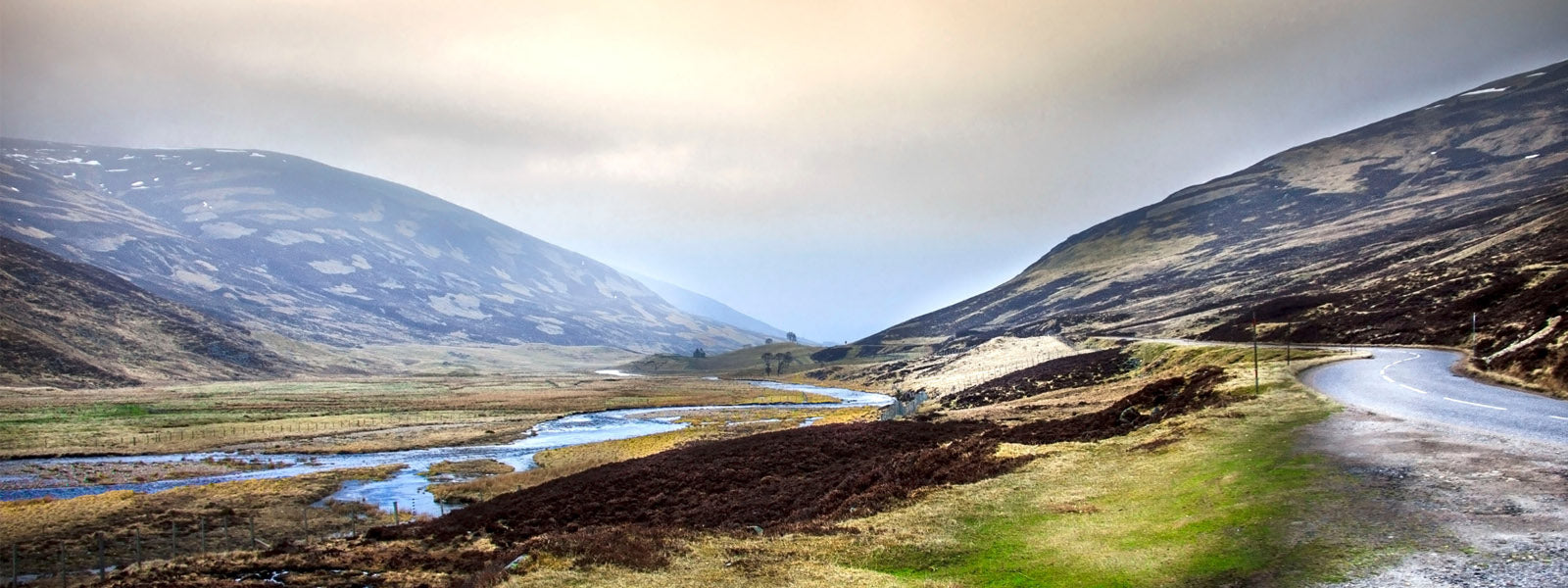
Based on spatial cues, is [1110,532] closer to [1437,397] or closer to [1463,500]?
[1463,500]

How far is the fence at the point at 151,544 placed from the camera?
3138 cm

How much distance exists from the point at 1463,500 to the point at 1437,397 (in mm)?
16845

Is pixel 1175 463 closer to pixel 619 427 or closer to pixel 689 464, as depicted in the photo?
pixel 689 464

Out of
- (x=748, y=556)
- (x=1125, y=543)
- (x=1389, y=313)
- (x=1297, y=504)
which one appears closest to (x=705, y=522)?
(x=748, y=556)

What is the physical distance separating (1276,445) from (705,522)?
1977 centimetres

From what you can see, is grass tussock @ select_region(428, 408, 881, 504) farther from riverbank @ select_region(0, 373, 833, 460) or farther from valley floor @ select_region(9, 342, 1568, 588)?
riverbank @ select_region(0, 373, 833, 460)

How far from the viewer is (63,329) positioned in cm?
17012

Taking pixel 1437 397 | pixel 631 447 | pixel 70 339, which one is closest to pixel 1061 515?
pixel 1437 397

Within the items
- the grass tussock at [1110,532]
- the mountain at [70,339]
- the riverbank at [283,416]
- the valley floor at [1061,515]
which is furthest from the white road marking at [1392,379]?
the mountain at [70,339]

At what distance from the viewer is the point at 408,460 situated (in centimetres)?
6669

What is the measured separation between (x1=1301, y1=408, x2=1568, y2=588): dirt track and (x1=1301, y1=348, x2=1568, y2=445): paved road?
1.71 m

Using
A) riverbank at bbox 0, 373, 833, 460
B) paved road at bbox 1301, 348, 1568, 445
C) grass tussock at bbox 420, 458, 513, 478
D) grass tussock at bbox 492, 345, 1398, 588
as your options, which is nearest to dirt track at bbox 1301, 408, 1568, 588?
grass tussock at bbox 492, 345, 1398, 588

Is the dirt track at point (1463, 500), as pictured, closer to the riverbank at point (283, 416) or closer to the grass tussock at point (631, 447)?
the grass tussock at point (631, 447)

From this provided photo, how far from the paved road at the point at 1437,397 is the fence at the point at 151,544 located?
4241 centimetres
